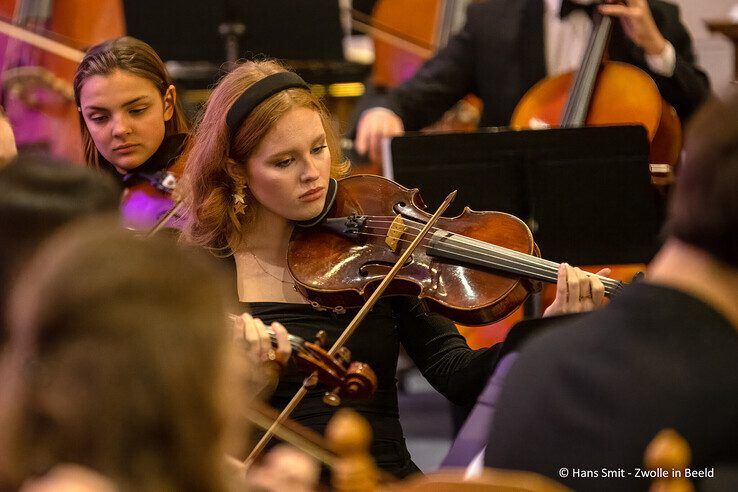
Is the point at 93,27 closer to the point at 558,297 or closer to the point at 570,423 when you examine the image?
the point at 558,297

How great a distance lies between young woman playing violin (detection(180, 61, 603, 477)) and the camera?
217 centimetres

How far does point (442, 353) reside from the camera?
2.26 meters

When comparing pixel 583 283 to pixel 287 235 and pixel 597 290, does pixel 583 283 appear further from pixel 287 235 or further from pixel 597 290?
pixel 287 235

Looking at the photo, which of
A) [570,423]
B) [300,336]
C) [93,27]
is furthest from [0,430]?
[93,27]

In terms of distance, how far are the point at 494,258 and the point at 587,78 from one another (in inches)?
40.4

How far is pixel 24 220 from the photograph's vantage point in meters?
1.26

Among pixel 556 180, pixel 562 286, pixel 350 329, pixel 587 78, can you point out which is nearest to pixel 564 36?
pixel 587 78

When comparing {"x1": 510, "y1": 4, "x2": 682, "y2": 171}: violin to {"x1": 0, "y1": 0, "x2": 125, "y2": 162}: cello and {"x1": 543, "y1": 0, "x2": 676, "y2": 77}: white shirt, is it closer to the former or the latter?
{"x1": 543, "y1": 0, "x2": 676, "y2": 77}: white shirt

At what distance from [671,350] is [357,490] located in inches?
14.4

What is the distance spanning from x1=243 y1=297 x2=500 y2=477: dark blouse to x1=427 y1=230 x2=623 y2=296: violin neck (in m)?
0.13

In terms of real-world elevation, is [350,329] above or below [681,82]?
below

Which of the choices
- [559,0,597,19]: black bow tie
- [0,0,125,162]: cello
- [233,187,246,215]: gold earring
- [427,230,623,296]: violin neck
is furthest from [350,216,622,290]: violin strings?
[0,0,125,162]: cello

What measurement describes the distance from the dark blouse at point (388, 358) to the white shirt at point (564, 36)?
1279mm

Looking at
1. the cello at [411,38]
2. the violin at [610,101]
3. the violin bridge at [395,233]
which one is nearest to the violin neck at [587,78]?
the violin at [610,101]
